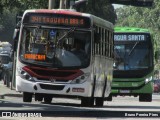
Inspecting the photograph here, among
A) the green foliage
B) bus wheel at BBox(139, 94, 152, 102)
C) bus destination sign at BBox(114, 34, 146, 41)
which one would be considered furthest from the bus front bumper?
the green foliage

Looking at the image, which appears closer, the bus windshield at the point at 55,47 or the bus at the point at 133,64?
the bus windshield at the point at 55,47

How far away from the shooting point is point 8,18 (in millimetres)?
117812

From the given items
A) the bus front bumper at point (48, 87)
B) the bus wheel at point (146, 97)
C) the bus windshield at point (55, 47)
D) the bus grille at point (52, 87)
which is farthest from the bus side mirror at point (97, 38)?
the bus wheel at point (146, 97)

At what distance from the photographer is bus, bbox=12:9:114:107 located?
25844 mm

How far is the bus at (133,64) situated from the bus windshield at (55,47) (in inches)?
499

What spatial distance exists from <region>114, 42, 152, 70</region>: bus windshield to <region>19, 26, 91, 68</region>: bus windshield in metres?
12.7

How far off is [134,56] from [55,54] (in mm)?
13278

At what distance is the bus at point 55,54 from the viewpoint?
25.8 m

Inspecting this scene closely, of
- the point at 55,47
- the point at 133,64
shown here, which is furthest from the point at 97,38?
the point at 133,64

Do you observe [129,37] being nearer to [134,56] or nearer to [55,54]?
[134,56]

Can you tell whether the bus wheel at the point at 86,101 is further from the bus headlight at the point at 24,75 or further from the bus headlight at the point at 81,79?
the bus headlight at the point at 24,75

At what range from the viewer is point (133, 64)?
1531 inches

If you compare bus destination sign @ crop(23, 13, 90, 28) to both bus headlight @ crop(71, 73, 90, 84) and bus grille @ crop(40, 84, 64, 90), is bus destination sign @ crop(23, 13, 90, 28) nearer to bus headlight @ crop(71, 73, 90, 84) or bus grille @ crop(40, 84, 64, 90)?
bus headlight @ crop(71, 73, 90, 84)

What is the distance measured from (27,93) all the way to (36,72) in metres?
1.35
